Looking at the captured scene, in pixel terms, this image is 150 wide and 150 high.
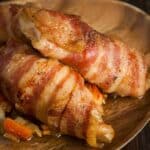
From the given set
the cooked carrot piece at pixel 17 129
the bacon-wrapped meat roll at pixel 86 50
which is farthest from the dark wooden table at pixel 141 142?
Result: the cooked carrot piece at pixel 17 129

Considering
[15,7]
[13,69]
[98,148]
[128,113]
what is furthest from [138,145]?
[15,7]

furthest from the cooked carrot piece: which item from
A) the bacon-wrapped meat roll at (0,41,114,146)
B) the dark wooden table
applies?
the dark wooden table

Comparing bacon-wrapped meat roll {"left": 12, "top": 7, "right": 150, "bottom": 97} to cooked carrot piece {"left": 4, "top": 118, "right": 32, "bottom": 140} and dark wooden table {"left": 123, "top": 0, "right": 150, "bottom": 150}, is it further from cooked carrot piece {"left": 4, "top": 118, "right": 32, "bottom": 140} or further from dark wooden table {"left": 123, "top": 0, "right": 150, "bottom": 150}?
cooked carrot piece {"left": 4, "top": 118, "right": 32, "bottom": 140}

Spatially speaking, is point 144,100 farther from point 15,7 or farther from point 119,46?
point 15,7

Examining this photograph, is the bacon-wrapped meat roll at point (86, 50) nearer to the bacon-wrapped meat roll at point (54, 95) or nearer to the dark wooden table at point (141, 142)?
the bacon-wrapped meat roll at point (54, 95)

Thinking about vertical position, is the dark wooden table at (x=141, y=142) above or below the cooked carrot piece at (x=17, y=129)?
below

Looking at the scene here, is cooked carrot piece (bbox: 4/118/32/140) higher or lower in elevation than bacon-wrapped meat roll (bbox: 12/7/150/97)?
lower

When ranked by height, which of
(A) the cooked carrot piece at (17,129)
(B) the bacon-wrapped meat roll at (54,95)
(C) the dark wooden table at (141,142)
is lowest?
(C) the dark wooden table at (141,142)
